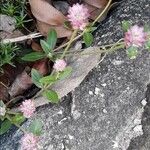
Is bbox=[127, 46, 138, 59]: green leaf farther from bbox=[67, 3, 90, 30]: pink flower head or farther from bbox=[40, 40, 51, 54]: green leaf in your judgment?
bbox=[40, 40, 51, 54]: green leaf

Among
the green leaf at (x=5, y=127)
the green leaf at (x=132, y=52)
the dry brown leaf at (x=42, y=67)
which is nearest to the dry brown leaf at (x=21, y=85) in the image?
the dry brown leaf at (x=42, y=67)

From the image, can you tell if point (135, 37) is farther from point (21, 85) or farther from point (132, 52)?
point (21, 85)

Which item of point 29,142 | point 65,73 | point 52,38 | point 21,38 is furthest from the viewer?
point 21,38

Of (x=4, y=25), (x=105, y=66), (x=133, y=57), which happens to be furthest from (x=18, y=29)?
(x=133, y=57)

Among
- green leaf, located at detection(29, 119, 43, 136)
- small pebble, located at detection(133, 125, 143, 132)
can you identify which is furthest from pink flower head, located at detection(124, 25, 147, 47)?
green leaf, located at detection(29, 119, 43, 136)

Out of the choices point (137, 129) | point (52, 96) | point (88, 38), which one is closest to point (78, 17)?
point (88, 38)

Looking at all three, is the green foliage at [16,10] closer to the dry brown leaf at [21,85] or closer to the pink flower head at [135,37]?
the dry brown leaf at [21,85]
